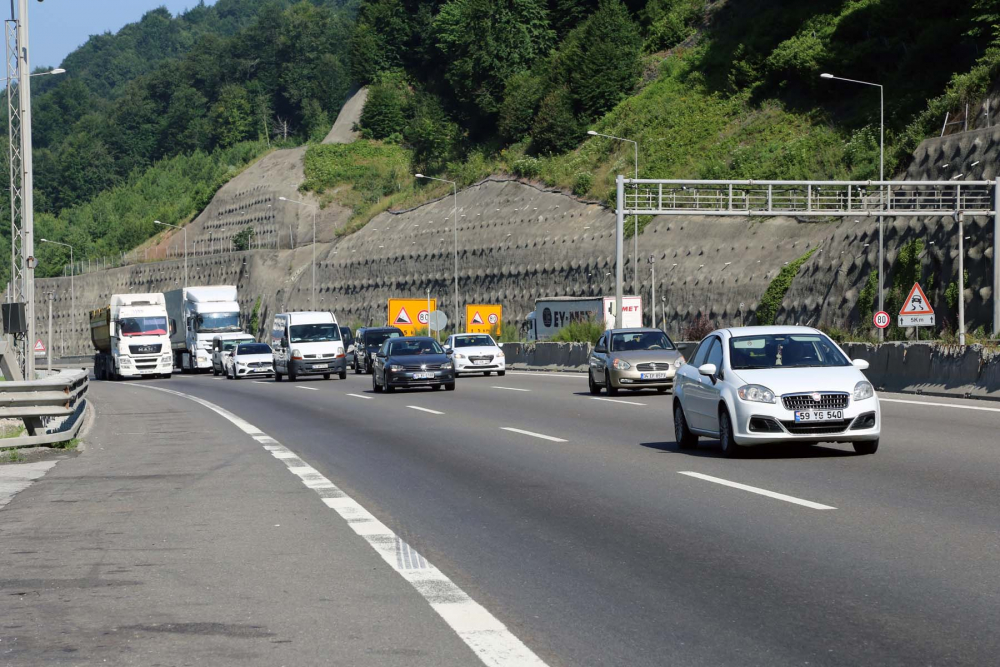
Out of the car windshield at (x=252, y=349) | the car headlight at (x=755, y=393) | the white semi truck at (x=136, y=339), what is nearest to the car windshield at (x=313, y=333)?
the car windshield at (x=252, y=349)

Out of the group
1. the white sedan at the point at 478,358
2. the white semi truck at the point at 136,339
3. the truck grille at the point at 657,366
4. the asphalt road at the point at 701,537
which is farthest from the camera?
the white semi truck at the point at 136,339

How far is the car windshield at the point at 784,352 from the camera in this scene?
1575 centimetres

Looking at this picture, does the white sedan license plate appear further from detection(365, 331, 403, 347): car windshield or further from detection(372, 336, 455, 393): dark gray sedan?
detection(365, 331, 403, 347): car windshield

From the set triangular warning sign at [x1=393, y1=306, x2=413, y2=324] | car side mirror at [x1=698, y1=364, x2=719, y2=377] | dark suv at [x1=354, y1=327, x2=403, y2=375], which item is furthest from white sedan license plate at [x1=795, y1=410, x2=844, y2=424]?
triangular warning sign at [x1=393, y1=306, x2=413, y2=324]

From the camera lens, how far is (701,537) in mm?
9570

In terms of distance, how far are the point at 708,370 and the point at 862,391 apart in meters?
1.65

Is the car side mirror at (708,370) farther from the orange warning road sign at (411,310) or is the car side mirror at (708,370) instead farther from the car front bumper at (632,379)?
the orange warning road sign at (411,310)

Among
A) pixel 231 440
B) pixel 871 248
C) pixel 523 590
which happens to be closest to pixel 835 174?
pixel 871 248

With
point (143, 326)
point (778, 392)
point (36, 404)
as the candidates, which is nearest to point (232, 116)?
point (143, 326)

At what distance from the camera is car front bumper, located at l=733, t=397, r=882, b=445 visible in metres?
14.8

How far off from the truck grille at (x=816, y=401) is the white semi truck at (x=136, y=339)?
50.9 meters

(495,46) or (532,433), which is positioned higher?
(495,46)

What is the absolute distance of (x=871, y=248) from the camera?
59.6 m

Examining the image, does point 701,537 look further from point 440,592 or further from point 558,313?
point 558,313
